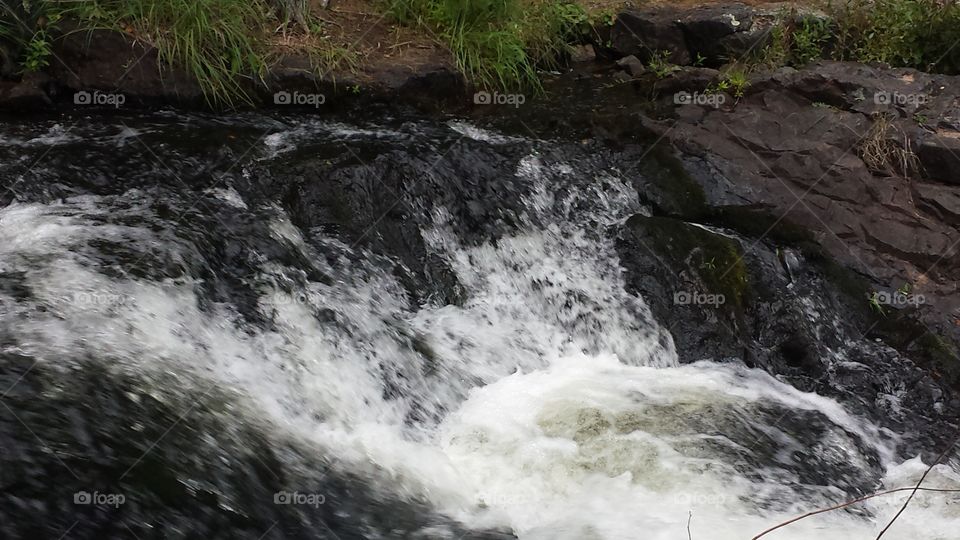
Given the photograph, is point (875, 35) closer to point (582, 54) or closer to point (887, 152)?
point (887, 152)

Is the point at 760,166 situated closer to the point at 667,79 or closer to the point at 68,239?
the point at 667,79

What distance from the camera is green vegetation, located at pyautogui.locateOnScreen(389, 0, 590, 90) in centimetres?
667

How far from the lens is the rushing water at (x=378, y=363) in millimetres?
3238

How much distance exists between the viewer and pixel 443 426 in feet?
13.5

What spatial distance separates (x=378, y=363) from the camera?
425 cm

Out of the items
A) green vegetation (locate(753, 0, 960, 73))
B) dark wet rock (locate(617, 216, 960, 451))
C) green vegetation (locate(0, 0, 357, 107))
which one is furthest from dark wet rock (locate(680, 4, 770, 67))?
green vegetation (locate(0, 0, 357, 107))

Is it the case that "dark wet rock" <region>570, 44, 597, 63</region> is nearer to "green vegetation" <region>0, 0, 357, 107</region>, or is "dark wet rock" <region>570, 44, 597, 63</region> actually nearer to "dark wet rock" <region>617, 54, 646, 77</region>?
"dark wet rock" <region>617, 54, 646, 77</region>

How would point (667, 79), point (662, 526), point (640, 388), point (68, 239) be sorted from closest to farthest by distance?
point (662, 526), point (68, 239), point (640, 388), point (667, 79)

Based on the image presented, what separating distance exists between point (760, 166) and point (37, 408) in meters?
4.62

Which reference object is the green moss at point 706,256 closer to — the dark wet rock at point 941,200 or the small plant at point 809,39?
the dark wet rock at point 941,200

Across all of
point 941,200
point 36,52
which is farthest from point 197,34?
point 941,200

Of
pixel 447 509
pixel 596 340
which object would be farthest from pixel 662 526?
pixel 596 340

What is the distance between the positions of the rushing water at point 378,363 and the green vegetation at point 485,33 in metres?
1.15

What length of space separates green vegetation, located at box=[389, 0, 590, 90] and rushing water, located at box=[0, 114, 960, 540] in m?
1.15
